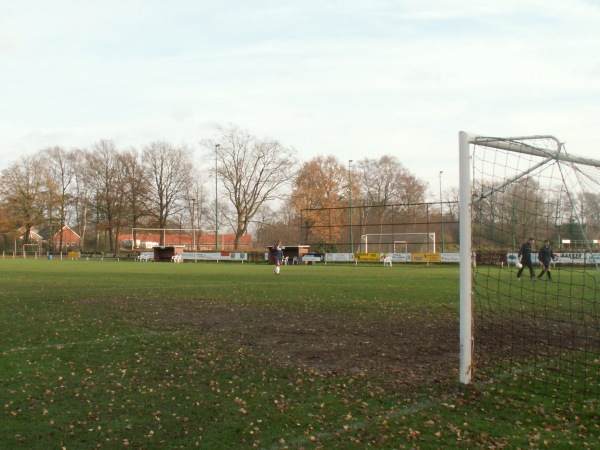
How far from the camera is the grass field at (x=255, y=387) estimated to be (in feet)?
15.9

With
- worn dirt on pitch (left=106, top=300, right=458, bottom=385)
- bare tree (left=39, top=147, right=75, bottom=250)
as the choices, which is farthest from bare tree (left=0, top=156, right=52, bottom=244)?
worn dirt on pitch (left=106, top=300, right=458, bottom=385)

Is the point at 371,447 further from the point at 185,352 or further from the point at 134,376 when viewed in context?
the point at 185,352

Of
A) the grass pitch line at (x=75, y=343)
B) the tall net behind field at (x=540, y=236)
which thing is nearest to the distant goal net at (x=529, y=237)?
the tall net behind field at (x=540, y=236)

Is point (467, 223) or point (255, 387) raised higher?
point (467, 223)

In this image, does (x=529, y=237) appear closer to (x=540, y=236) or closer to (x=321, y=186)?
(x=540, y=236)

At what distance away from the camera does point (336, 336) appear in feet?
31.1

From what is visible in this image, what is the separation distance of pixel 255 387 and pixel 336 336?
10.9 ft

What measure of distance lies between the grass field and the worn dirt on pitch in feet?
0.11

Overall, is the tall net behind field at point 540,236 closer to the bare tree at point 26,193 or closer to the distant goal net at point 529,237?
the distant goal net at point 529,237

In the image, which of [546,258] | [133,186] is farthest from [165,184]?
[546,258]

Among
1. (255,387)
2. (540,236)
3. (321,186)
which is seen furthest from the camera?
(321,186)

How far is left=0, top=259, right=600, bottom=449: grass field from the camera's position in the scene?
483 centimetres

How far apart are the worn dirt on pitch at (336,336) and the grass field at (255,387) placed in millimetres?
34

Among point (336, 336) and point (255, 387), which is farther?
point (336, 336)
